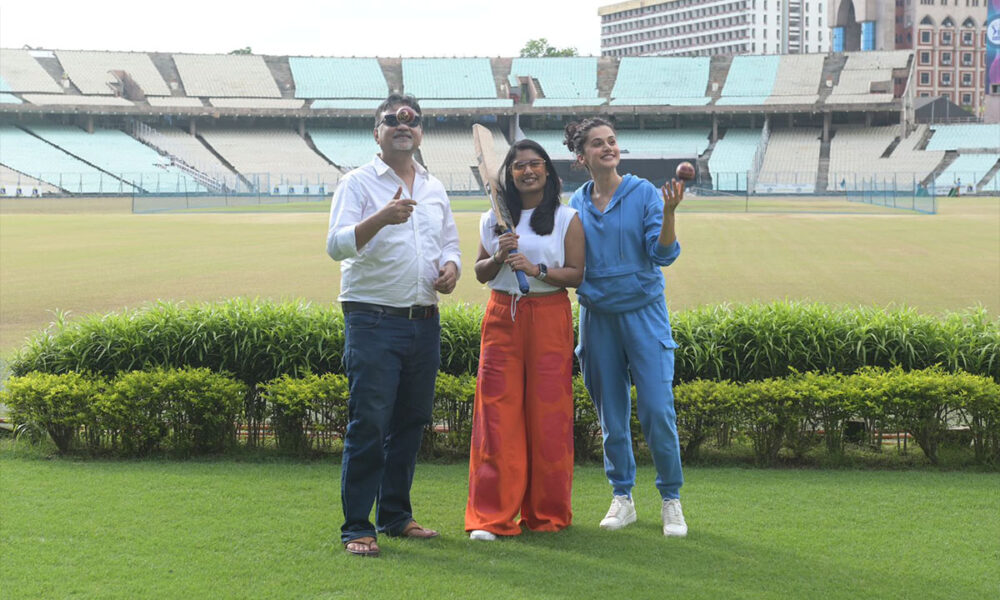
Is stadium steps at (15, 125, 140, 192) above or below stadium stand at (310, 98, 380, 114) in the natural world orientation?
below

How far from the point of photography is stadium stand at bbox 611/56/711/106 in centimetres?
6606

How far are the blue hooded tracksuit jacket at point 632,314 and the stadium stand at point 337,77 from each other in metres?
63.6

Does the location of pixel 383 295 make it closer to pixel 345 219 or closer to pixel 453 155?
pixel 345 219

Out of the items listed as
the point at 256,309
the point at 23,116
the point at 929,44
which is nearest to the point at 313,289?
the point at 256,309

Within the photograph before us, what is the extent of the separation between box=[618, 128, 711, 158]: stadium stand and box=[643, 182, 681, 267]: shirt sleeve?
55919 mm

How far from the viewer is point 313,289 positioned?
15.2 meters

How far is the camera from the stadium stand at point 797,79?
64125 millimetres

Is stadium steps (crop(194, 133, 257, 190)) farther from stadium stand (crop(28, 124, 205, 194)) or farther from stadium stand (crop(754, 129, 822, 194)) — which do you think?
stadium stand (crop(754, 129, 822, 194))

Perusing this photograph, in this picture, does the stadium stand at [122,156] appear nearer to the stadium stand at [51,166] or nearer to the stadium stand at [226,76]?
the stadium stand at [51,166]

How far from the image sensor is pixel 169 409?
5.73 m

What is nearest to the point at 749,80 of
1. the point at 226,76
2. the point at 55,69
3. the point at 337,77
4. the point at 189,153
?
the point at 337,77

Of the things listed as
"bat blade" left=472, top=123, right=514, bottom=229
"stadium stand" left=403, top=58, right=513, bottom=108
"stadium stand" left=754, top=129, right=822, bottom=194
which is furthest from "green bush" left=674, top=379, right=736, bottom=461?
"stadium stand" left=403, top=58, right=513, bottom=108

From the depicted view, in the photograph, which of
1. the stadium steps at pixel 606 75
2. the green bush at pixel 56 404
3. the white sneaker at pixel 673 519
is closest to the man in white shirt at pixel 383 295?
the white sneaker at pixel 673 519

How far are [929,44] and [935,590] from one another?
124m
